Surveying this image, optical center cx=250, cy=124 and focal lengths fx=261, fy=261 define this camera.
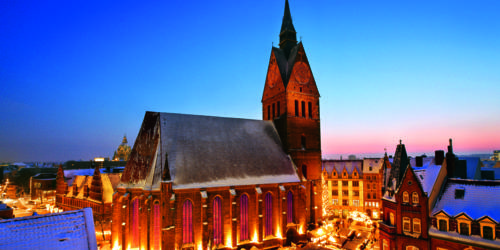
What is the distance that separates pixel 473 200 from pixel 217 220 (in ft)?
83.8

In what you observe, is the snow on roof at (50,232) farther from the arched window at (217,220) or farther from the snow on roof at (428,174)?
the snow on roof at (428,174)

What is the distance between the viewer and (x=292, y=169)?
36062 mm

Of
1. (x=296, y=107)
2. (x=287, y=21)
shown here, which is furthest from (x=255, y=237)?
(x=287, y=21)

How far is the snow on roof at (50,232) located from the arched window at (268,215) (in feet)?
75.8

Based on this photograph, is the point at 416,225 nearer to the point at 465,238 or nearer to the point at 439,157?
the point at 465,238

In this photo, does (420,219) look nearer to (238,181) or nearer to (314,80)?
(238,181)

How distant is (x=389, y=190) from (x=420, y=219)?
14.1 ft

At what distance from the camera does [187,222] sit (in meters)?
27.0

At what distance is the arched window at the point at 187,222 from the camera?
2680 centimetres

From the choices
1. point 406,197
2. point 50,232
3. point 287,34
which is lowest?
point 406,197

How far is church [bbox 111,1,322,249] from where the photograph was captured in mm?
26641

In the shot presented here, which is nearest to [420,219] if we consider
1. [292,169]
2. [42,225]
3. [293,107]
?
[292,169]

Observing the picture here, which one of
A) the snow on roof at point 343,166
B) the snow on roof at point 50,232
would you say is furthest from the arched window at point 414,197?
the snow on roof at point 343,166

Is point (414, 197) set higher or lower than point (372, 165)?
higher
